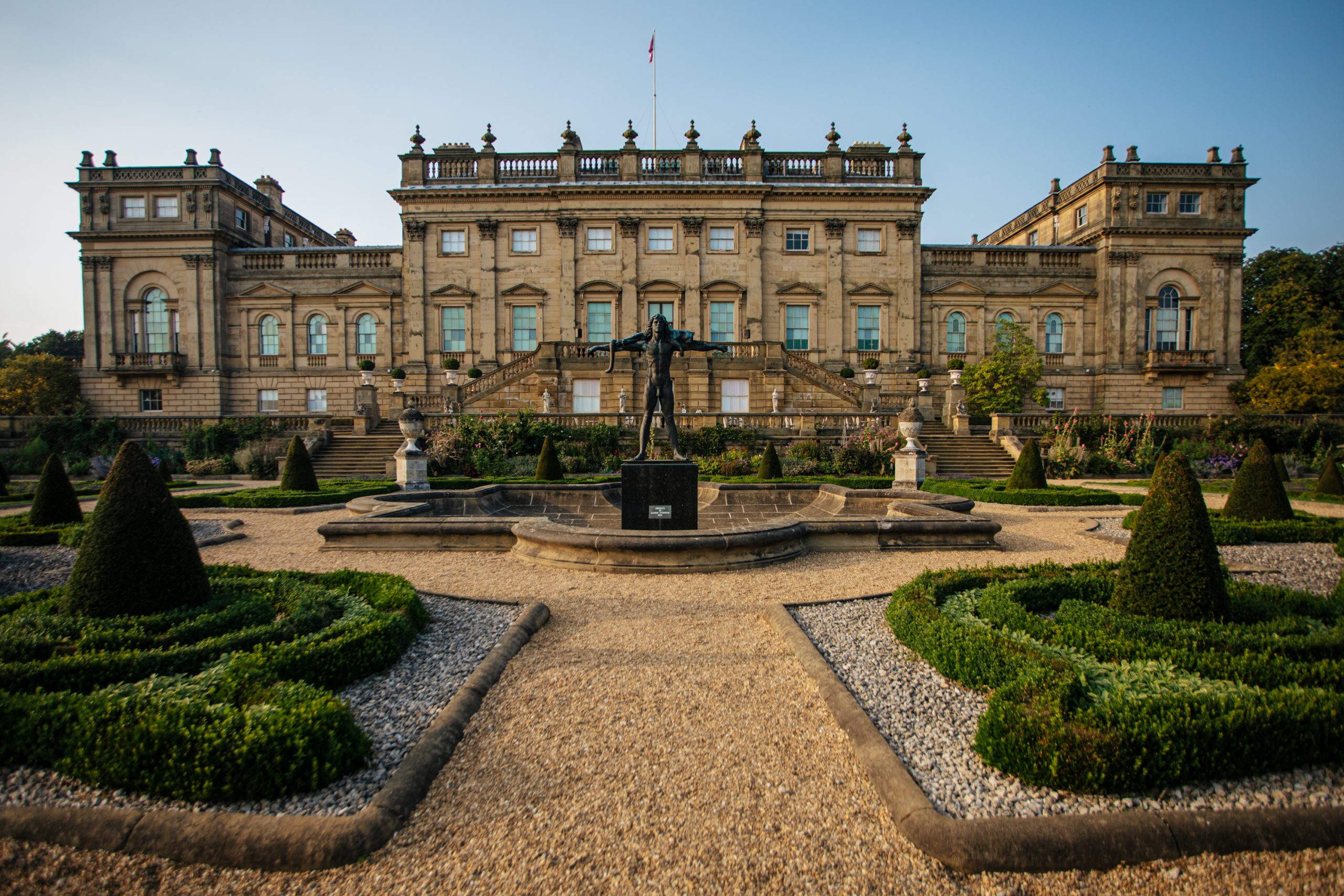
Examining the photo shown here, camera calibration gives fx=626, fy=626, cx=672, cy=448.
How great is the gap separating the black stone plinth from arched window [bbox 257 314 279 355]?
105 feet

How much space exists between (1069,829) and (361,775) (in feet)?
11.5

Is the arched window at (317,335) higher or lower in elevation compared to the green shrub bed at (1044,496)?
higher

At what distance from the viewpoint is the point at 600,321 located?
33281 mm

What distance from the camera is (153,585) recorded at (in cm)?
487

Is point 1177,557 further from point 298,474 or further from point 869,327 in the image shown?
point 869,327

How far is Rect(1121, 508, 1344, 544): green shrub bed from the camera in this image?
9648 millimetres

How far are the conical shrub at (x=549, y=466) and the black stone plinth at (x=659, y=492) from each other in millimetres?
7235

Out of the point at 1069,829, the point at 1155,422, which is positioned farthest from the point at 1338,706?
the point at 1155,422

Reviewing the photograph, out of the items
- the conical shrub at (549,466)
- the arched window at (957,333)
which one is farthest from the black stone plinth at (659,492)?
the arched window at (957,333)

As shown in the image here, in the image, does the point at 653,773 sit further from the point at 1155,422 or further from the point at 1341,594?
the point at 1155,422

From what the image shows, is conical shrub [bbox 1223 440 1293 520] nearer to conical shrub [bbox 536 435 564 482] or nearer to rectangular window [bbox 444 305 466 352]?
conical shrub [bbox 536 435 564 482]

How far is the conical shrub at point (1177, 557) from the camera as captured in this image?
4.73 m

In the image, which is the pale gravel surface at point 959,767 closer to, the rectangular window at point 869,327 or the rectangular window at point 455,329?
the rectangular window at point 869,327

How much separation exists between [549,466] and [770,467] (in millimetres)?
6097
